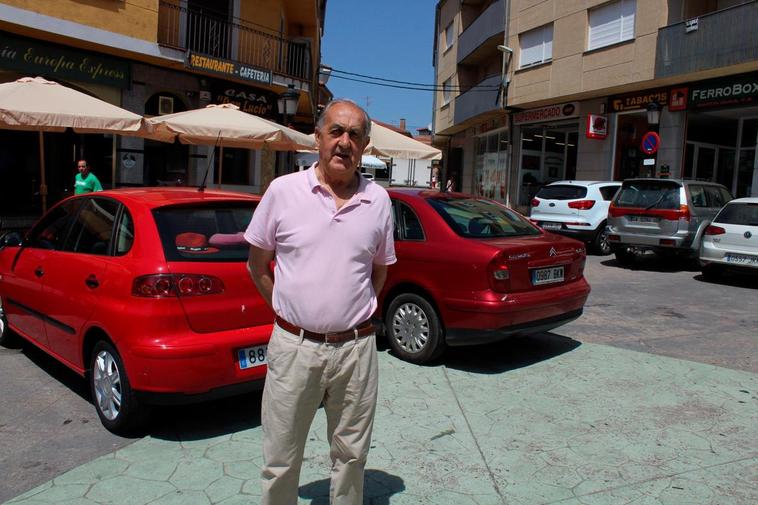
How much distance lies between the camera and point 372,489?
10.3ft

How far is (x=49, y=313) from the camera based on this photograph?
4320mm

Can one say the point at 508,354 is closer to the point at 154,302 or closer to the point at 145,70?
the point at 154,302

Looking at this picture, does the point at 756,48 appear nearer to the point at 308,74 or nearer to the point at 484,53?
the point at 308,74

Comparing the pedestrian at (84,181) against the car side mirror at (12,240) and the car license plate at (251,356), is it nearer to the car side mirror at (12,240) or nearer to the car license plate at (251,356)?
the car side mirror at (12,240)

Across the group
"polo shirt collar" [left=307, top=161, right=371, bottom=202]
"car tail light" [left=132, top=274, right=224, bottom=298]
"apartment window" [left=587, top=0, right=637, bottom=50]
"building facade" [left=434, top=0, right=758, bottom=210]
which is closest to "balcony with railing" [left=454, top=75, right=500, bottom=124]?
"building facade" [left=434, top=0, right=758, bottom=210]

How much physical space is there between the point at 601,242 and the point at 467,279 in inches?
398

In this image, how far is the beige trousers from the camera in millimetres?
2301

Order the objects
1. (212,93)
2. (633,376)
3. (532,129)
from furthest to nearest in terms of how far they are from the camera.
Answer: (532,129), (212,93), (633,376)

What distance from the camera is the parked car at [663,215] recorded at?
11375 millimetres

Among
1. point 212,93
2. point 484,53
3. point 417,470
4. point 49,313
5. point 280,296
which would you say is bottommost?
point 417,470

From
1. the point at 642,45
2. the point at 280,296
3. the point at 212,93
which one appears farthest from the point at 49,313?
the point at 642,45

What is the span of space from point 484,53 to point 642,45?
11329mm

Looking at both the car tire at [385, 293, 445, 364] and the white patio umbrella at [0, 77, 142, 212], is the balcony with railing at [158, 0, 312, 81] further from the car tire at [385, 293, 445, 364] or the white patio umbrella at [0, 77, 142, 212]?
the car tire at [385, 293, 445, 364]

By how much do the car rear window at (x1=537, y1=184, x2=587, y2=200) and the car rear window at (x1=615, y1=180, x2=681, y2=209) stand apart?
1530 millimetres
